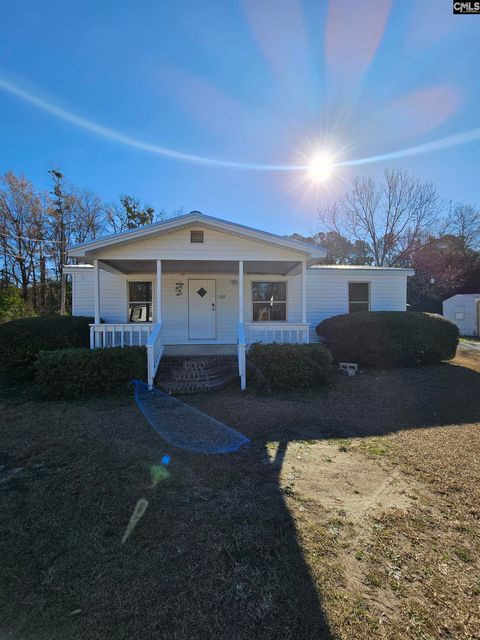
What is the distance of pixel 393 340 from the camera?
8.78m

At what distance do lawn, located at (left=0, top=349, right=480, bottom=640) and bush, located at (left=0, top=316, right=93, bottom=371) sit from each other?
3.80 m

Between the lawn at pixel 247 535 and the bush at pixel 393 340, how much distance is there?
4.08m

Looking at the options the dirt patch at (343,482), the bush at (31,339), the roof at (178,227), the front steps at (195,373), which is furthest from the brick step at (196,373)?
the dirt patch at (343,482)

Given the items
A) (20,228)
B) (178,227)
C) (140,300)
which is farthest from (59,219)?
(178,227)

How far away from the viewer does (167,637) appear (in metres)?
1.66

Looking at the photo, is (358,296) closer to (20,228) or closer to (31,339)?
(31,339)

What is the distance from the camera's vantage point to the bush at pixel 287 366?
275 inches

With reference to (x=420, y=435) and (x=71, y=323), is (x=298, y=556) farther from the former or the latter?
(x=71, y=323)

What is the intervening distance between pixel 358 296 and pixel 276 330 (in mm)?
4425

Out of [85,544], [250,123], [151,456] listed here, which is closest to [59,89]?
[250,123]

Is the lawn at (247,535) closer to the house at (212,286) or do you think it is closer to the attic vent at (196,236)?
the house at (212,286)

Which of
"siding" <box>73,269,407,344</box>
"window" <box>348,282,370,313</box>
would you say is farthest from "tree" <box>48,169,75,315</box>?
"window" <box>348,282,370,313</box>

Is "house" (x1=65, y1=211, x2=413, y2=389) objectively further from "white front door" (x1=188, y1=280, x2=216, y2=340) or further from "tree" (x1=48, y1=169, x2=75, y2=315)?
"tree" (x1=48, y1=169, x2=75, y2=315)

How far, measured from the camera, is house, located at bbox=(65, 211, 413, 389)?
798 cm
